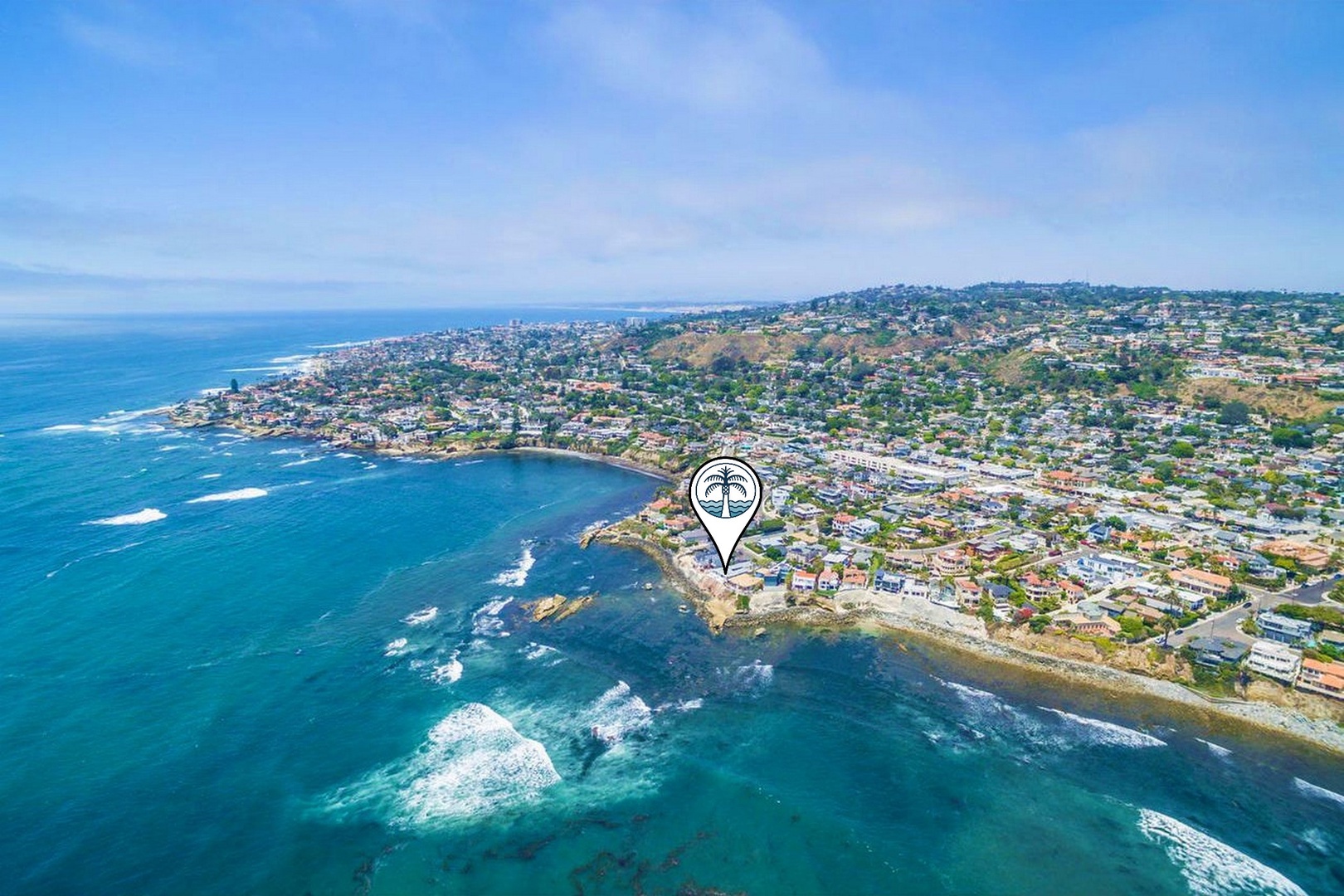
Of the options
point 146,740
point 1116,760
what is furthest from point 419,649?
point 1116,760

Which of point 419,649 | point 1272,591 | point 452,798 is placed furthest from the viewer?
point 1272,591

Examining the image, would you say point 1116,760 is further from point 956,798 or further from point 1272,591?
point 1272,591

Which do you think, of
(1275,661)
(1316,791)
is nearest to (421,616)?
(1316,791)

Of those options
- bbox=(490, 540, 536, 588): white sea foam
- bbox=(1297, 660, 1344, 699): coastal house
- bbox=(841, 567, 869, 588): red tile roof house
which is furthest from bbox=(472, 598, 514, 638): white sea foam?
bbox=(1297, 660, 1344, 699): coastal house

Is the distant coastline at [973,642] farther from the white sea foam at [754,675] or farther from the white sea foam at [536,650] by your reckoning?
the white sea foam at [536,650]

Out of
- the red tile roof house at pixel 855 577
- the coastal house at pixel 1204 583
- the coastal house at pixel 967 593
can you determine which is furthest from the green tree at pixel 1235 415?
the red tile roof house at pixel 855 577

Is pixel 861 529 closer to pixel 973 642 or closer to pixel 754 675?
pixel 973 642
